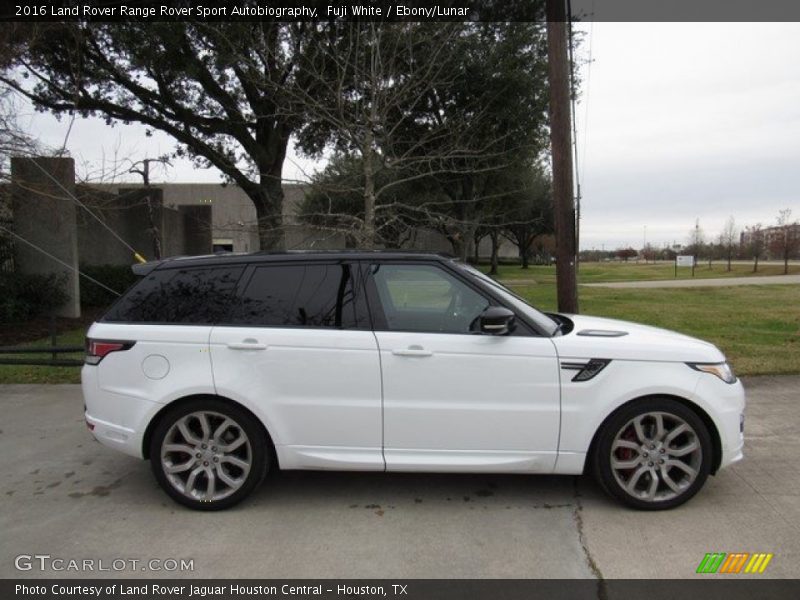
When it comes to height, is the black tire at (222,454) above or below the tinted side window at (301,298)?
below

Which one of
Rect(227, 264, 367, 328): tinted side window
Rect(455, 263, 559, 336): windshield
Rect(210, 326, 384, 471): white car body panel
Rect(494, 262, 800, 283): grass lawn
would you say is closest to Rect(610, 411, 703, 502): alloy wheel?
A: Rect(455, 263, 559, 336): windshield

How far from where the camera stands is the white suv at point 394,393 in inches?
138

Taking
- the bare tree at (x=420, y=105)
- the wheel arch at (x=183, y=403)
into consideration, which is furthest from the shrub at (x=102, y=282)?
the wheel arch at (x=183, y=403)

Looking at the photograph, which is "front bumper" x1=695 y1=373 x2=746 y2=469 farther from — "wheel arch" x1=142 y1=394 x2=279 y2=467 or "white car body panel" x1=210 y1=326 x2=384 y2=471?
"wheel arch" x1=142 y1=394 x2=279 y2=467

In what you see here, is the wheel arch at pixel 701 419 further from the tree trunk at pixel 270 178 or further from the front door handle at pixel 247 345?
the tree trunk at pixel 270 178

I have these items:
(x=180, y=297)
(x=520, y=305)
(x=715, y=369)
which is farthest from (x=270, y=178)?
(x=715, y=369)

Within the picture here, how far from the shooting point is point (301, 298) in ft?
12.3

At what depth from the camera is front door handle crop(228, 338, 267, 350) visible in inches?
141

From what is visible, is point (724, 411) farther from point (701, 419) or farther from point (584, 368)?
point (584, 368)

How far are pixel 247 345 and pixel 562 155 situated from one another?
472 centimetres

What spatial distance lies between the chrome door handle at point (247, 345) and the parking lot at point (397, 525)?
1053 mm

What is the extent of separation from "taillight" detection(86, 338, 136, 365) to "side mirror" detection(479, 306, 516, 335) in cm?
227

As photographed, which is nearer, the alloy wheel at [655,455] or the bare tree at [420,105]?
the alloy wheel at [655,455]
